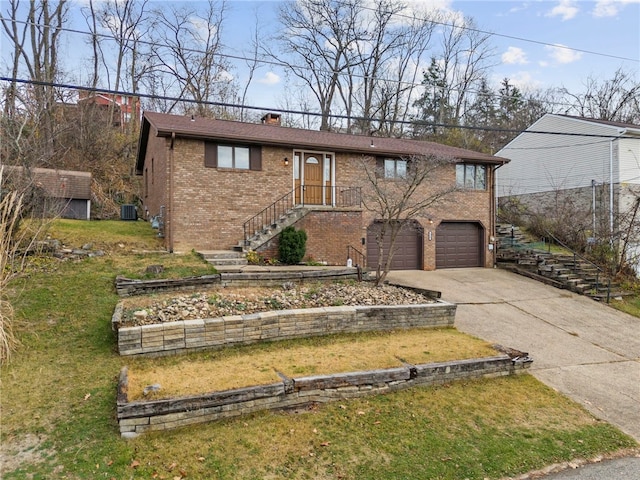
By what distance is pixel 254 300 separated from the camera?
23.9 ft

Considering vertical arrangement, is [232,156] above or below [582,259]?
above

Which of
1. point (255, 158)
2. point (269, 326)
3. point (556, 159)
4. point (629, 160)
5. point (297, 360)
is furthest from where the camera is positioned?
point (556, 159)

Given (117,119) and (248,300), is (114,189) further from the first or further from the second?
(248,300)

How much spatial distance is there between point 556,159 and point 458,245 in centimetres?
782

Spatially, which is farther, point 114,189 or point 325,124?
point 325,124

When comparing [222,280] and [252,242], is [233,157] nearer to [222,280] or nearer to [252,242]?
[252,242]

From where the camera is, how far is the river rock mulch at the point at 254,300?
631 centimetres

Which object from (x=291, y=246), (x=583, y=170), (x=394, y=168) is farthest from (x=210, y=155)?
(x=583, y=170)

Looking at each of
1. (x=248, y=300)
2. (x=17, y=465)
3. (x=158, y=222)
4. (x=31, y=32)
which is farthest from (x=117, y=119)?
(x=17, y=465)

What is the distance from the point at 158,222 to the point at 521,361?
1183cm

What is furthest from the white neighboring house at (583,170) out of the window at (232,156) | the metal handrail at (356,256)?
the window at (232,156)

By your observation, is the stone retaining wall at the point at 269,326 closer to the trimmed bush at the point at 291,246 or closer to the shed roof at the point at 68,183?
the trimmed bush at the point at 291,246

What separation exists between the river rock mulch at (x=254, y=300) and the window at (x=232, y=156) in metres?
5.53

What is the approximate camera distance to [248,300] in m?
7.25
